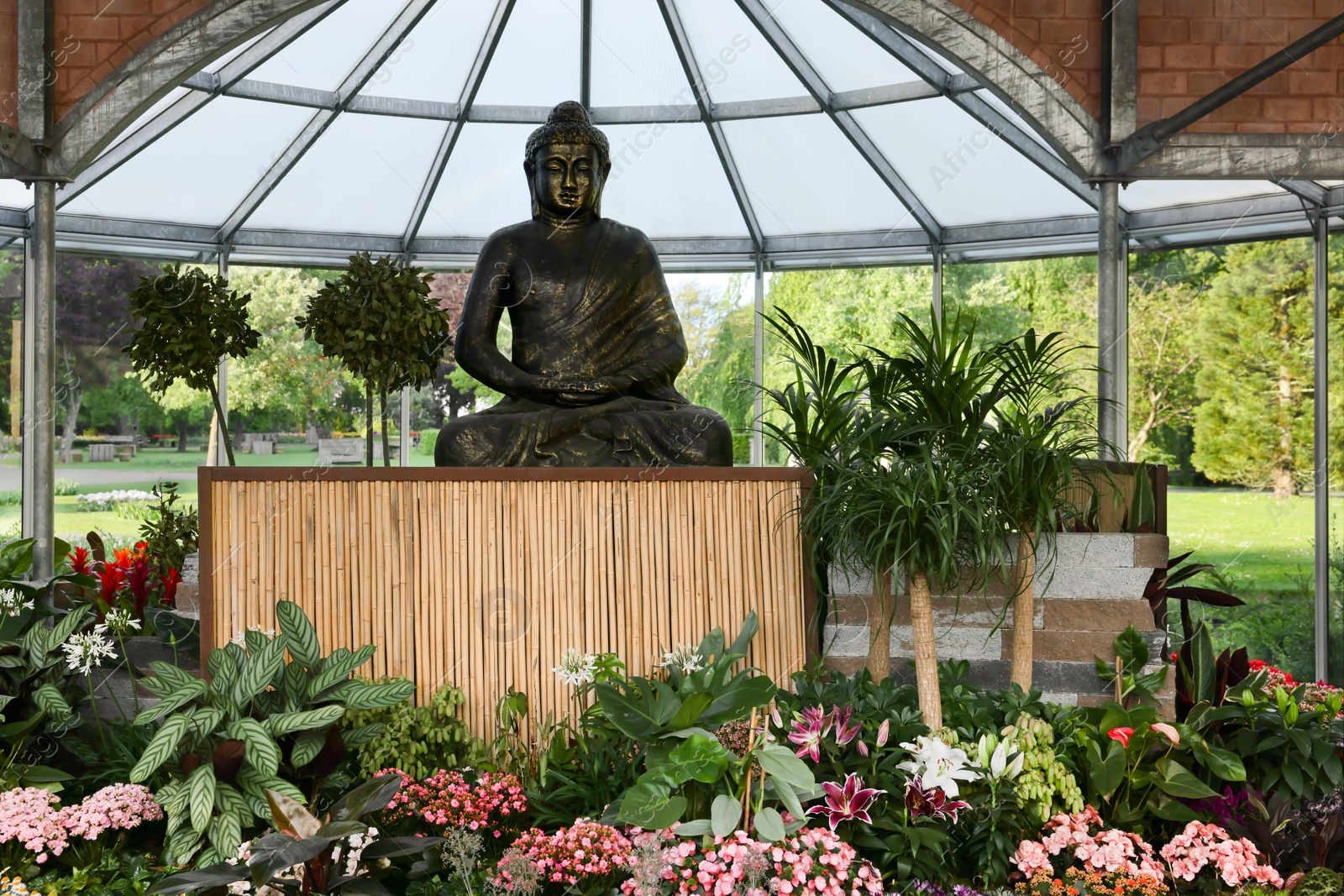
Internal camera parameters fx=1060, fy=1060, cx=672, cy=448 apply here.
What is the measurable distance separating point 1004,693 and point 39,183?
15.2ft

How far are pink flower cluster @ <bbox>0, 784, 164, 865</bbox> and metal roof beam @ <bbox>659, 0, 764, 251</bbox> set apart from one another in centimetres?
531

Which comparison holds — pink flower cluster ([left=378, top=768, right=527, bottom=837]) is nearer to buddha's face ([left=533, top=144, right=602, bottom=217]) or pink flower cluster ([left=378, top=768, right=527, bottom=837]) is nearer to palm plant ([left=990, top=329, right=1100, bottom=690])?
palm plant ([left=990, top=329, right=1100, bottom=690])

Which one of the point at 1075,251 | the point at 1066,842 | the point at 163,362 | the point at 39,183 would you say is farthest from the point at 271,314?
the point at 1066,842

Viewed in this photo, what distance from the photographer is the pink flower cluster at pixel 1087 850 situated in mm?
2965

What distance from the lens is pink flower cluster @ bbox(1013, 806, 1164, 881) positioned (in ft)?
9.73

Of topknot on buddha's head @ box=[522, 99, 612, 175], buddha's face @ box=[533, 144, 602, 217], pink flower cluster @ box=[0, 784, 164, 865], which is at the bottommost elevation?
pink flower cluster @ box=[0, 784, 164, 865]

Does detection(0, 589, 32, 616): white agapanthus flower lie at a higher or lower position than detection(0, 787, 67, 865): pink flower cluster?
higher

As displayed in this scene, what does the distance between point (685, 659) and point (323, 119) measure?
5105 mm

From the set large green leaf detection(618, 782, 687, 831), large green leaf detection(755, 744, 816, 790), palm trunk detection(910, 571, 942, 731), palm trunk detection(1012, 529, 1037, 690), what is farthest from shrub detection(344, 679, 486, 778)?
palm trunk detection(1012, 529, 1037, 690)

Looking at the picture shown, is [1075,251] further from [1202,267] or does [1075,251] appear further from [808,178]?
[808,178]

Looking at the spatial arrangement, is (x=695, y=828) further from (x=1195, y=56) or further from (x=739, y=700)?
(x=1195, y=56)

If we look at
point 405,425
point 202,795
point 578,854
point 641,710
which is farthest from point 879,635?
point 405,425

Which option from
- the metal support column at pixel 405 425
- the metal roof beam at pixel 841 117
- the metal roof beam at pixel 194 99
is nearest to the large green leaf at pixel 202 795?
the metal roof beam at pixel 194 99

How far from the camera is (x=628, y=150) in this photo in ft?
25.1
